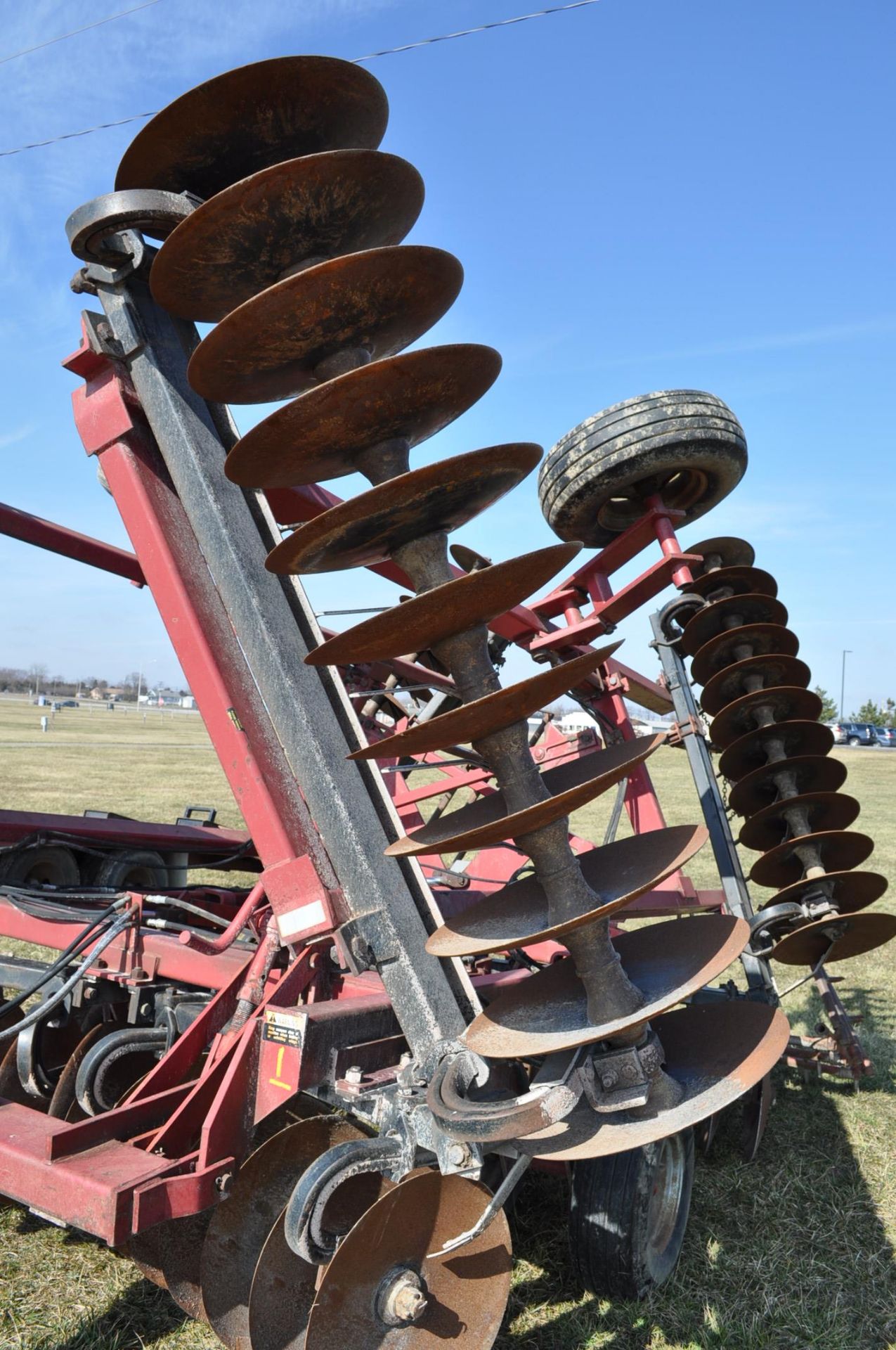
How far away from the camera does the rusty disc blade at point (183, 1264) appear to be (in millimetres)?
2447

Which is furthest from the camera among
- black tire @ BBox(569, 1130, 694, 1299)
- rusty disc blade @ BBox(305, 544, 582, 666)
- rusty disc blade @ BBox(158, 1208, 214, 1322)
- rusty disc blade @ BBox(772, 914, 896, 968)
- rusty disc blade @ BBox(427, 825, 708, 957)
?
rusty disc blade @ BBox(772, 914, 896, 968)

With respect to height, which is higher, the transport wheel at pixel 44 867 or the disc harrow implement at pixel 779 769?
the transport wheel at pixel 44 867

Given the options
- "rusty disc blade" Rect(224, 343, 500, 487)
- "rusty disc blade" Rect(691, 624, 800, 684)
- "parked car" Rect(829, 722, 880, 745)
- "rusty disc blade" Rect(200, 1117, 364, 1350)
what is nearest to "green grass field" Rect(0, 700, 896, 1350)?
"rusty disc blade" Rect(200, 1117, 364, 1350)

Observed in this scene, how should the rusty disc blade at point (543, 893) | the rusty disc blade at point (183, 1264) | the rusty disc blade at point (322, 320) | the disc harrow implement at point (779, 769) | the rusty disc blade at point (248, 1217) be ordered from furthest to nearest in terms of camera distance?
1. the disc harrow implement at point (779, 769)
2. the rusty disc blade at point (183, 1264)
3. the rusty disc blade at point (248, 1217)
4. the rusty disc blade at point (543, 893)
5. the rusty disc blade at point (322, 320)

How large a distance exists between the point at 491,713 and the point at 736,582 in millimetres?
2307

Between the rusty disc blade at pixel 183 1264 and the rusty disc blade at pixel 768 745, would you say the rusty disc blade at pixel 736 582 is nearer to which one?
the rusty disc blade at pixel 768 745

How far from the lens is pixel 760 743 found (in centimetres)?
369

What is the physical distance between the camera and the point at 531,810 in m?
1.77

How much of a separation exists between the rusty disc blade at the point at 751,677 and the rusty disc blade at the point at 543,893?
1574 millimetres

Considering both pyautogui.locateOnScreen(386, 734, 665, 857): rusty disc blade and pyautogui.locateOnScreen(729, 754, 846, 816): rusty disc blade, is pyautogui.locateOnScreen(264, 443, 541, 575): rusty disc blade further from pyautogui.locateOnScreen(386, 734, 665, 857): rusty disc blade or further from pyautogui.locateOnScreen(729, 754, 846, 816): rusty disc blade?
pyautogui.locateOnScreen(729, 754, 846, 816): rusty disc blade

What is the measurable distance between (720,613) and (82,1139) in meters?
2.76

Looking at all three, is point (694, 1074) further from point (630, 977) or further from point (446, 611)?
point (446, 611)

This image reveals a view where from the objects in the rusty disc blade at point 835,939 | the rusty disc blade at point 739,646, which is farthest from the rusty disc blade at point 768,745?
the rusty disc blade at point 835,939

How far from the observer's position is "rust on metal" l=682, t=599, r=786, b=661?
372cm
